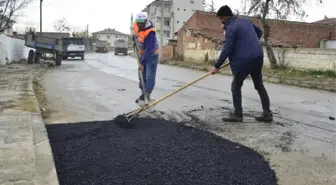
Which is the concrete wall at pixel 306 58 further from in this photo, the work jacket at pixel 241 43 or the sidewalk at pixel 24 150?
the sidewalk at pixel 24 150

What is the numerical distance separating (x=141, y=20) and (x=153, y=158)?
3397mm

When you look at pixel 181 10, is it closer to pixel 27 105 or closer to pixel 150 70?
pixel 150 70

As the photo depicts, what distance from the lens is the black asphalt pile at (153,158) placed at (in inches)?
118

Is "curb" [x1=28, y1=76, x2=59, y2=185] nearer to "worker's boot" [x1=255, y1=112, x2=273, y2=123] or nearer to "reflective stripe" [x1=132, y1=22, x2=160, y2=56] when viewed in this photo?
"reflective stripe" [x1=132, y1=22, x2=160, y2=56]

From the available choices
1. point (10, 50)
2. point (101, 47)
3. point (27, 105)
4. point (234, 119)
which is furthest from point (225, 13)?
point (101, 47)

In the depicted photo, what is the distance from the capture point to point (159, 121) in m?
5.14

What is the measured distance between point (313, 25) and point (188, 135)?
120 feet

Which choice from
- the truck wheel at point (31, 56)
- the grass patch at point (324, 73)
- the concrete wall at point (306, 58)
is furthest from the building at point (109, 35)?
the grass patch at point (324, 73)

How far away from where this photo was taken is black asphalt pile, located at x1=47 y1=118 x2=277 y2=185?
9.87ft

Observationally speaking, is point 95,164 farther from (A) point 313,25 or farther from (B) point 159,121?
(A) point 313,25

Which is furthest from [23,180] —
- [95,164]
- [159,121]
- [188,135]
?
[159,121]

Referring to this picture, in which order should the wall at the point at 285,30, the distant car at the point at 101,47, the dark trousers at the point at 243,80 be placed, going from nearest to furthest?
the dark trousers at the point at 243,80 < the wall at the point at 285,30 < the distant car at the point at 101,47

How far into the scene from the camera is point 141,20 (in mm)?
6266

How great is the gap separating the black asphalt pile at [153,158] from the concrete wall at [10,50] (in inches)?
735
